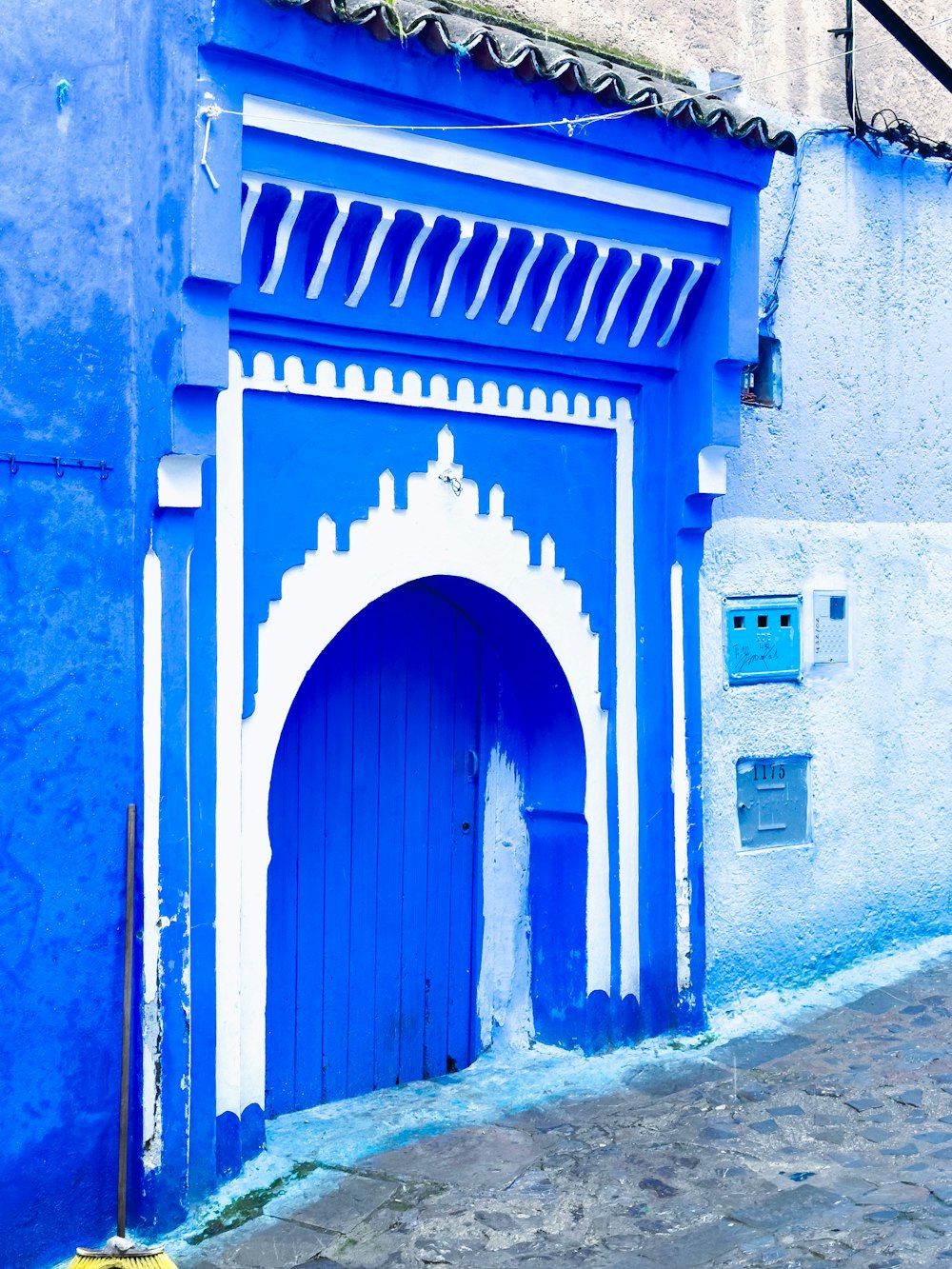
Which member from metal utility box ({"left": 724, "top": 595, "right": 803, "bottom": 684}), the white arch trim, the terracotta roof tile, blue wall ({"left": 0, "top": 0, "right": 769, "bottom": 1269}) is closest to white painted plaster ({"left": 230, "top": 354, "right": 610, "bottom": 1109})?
the white arch trim

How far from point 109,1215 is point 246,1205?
0.46 m

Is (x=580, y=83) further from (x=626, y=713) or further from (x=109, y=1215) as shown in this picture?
(x=109, y=1215)

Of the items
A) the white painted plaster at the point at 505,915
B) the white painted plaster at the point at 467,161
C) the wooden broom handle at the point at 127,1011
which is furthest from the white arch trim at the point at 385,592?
the white painted plaster at the point at 467,161

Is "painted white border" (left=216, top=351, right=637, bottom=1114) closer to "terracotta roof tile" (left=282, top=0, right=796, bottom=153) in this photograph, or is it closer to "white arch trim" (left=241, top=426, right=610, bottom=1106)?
"white arch trim" (left=241, top=426, right=610, bottom=1106)

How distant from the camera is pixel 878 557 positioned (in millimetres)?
7316

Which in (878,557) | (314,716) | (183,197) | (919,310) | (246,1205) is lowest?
(246,1205)

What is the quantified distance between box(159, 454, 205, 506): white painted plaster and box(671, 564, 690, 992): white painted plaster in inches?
96.6

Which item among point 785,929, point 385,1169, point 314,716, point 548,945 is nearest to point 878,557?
point 785,929

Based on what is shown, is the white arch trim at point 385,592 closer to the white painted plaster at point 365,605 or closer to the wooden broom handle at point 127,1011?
the white painted plaster at point 365,605

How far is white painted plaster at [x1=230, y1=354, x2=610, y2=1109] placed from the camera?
16.0 ft

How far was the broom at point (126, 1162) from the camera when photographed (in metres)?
4.00

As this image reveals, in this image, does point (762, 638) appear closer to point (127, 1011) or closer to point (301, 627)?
point (301, 627)

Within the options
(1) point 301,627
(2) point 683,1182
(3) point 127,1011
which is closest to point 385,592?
(1) point 301,627

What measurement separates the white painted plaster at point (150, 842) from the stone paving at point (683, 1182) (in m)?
0.47
